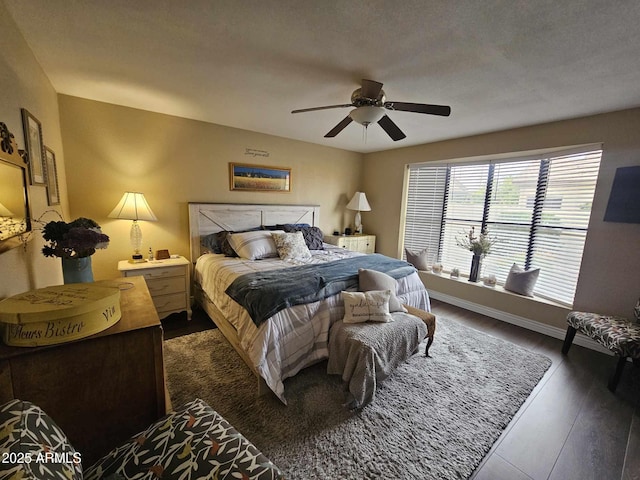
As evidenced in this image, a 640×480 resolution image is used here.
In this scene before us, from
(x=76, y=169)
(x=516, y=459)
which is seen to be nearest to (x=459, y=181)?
(x=516, y=459)

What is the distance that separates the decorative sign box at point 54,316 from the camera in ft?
2.93

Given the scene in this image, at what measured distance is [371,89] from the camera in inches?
77.1

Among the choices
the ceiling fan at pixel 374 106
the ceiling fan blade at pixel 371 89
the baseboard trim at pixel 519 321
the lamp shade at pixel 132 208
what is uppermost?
the ceiling fan blade at pixel 371 89

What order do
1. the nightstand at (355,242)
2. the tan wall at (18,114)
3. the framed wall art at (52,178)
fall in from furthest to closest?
the nightstand at (355,242), the framed wall art at (52,178), the tan wall at (18,114)

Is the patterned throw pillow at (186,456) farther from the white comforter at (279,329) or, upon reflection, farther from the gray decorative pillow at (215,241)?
the gray decorative pillow at (215,241)

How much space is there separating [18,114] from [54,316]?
140 cm

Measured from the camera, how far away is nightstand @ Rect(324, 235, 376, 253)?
452cm

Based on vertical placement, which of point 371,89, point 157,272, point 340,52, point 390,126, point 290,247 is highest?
point 340,52

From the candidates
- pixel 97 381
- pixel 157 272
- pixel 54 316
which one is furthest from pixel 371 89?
pixel 157 272

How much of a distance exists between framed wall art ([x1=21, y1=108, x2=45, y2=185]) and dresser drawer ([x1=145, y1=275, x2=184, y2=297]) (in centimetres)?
128

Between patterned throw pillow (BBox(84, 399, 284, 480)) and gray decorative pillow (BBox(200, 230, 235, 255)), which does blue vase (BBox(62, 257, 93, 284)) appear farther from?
gray decorative pillow (BBox(200, 230, 235, 255))

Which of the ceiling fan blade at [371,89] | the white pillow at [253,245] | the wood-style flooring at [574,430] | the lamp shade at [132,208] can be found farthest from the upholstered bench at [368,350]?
the lamp shade at [132,208]

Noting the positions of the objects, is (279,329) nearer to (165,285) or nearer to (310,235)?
(165,285)

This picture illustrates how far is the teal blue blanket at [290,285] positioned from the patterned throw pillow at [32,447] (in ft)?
3.70
